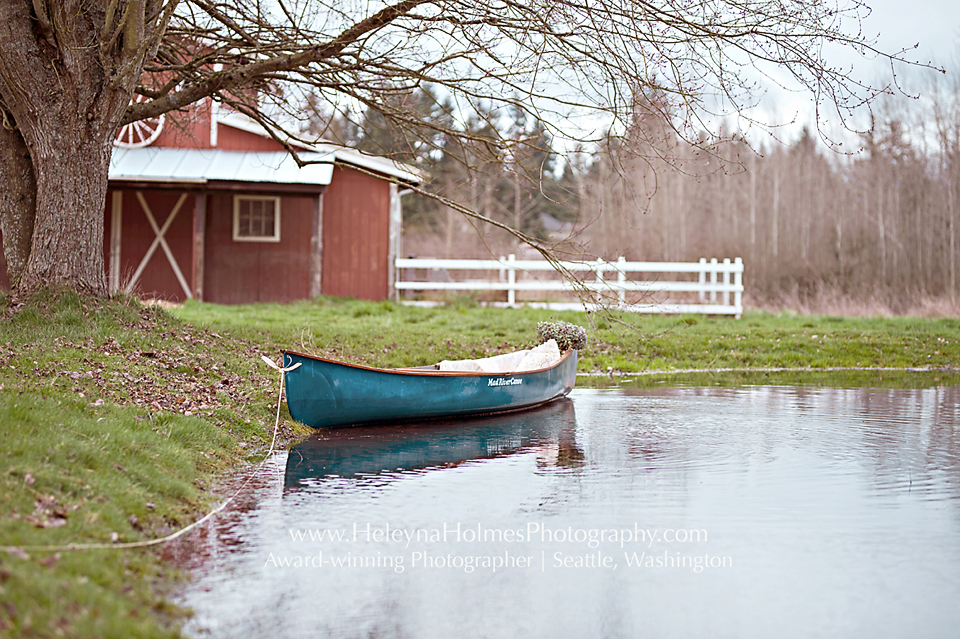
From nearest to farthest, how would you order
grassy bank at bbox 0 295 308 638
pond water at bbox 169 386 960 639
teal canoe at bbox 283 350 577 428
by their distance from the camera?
grassy bank at bbox 0 295 308 638
pond water at bbox 169 386 960 639
teal canoe at bbox 283 350 577 428

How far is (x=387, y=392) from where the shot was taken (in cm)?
938

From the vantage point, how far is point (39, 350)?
9.10m

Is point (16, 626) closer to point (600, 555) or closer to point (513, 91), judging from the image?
point (600, 555)

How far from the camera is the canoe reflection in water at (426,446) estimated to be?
25.4ft

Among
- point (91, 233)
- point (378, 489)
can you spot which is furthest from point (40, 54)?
point (378, 489)

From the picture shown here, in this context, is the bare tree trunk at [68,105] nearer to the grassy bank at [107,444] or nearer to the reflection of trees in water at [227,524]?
the grassy bank at [107,444]

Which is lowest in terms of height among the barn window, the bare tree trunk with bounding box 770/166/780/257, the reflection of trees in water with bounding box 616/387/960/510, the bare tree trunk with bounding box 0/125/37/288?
the reflection of trees in water with bounding box 616/387/960/510

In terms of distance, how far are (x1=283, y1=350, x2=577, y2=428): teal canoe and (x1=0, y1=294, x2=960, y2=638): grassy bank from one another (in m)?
0.50

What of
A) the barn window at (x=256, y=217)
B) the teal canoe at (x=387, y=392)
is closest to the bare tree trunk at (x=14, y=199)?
the teal canoe at (x=387, y=392)

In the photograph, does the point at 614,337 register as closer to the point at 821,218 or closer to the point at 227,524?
the point at 227,524

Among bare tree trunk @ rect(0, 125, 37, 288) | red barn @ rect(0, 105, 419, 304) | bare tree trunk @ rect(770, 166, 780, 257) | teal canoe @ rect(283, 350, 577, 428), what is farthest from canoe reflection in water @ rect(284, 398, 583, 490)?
bare tree trunk @ rect(770, 166, 780, 257)

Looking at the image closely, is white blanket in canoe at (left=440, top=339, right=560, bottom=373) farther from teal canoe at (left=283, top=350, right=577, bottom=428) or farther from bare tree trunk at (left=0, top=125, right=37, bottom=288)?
bare tree trunk at (left=0, top=125, right=37, bottom=288)

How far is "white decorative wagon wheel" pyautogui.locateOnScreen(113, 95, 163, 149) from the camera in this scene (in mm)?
22500

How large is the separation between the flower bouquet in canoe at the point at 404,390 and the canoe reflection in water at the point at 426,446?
179mm
